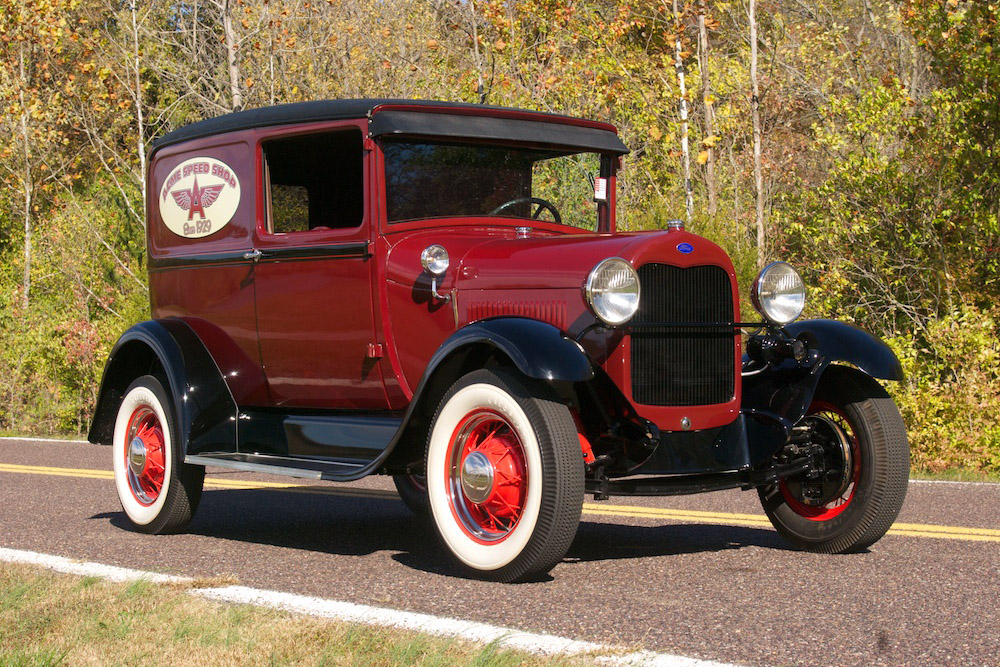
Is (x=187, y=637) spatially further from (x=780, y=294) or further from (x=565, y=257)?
(x=780, y=294)

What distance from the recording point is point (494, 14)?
17609 millimetres

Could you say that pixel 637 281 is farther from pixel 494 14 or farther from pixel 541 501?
pixel 494 14

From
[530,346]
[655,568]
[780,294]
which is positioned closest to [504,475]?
[530,346]

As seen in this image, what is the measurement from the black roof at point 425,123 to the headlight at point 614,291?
1.50 meters

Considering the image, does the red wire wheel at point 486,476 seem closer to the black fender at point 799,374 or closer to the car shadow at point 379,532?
the car shadow at point 379,532

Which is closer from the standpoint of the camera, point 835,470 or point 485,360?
point 485,360

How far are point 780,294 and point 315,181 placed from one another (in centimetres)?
251

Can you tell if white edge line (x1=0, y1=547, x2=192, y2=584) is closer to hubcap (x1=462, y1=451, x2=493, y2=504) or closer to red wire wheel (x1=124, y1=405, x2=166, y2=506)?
red wire wheel (x1=124, y1=405, x2=166, y2=506)

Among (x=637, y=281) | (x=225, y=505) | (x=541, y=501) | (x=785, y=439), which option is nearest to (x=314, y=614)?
(x=541, y=501)

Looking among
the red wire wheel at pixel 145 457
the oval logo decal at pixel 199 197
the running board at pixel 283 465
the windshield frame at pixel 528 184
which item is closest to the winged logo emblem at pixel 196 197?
the oval logo decal at pixel 199 197

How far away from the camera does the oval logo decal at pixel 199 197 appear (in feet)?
23.8

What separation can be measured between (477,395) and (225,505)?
3.64m

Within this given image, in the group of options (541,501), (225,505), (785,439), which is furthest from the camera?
(225,505)

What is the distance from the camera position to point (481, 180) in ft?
22.2
